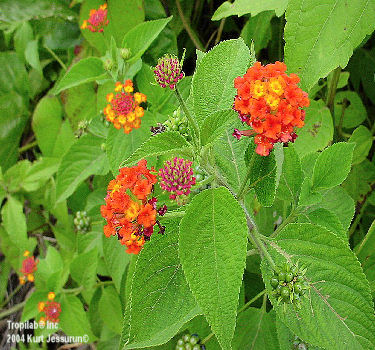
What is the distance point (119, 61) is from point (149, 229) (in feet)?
2.85

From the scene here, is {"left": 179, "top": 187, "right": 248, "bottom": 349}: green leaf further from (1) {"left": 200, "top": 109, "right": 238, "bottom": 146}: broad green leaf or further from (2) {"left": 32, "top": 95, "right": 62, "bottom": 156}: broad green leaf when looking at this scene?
(2) {"left": 32, "top": 95, "right": 62, "bottom": 156}: broad green leaf

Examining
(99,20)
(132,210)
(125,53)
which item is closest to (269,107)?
(132,210)

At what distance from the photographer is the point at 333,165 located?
3.12ft

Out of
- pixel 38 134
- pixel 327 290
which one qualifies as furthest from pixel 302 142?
pixel 38 134

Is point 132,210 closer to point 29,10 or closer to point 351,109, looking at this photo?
point 351,109

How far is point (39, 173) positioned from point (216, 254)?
149cm

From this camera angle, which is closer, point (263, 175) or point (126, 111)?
point (263, 175)

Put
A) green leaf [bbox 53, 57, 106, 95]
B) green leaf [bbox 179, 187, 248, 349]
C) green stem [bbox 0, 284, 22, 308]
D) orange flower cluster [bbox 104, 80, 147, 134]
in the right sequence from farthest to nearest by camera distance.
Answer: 1. green stem [bbox 0, 284, 22, 308]
2. green leaf [bbox 53, 57, 106, 95]
3. orange flower cluster [bbox 104, 80, 147, 134]
4. green leaf [bbox 179, 187, 248, 349]

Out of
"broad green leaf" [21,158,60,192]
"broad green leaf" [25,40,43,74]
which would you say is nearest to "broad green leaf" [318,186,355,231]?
"broad green leaf" [21,158,60,192]

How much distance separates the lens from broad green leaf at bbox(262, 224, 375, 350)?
2.60 feet

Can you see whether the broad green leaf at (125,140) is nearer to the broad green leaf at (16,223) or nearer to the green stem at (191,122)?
the green stem at (191,122)

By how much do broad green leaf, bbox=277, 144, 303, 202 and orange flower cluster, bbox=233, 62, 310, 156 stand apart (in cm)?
25

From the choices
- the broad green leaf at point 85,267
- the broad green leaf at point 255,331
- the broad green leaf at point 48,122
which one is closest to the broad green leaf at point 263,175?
the broad green leaf at point 255,331

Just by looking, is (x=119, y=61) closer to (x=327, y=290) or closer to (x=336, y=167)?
(x=336, y=167)
